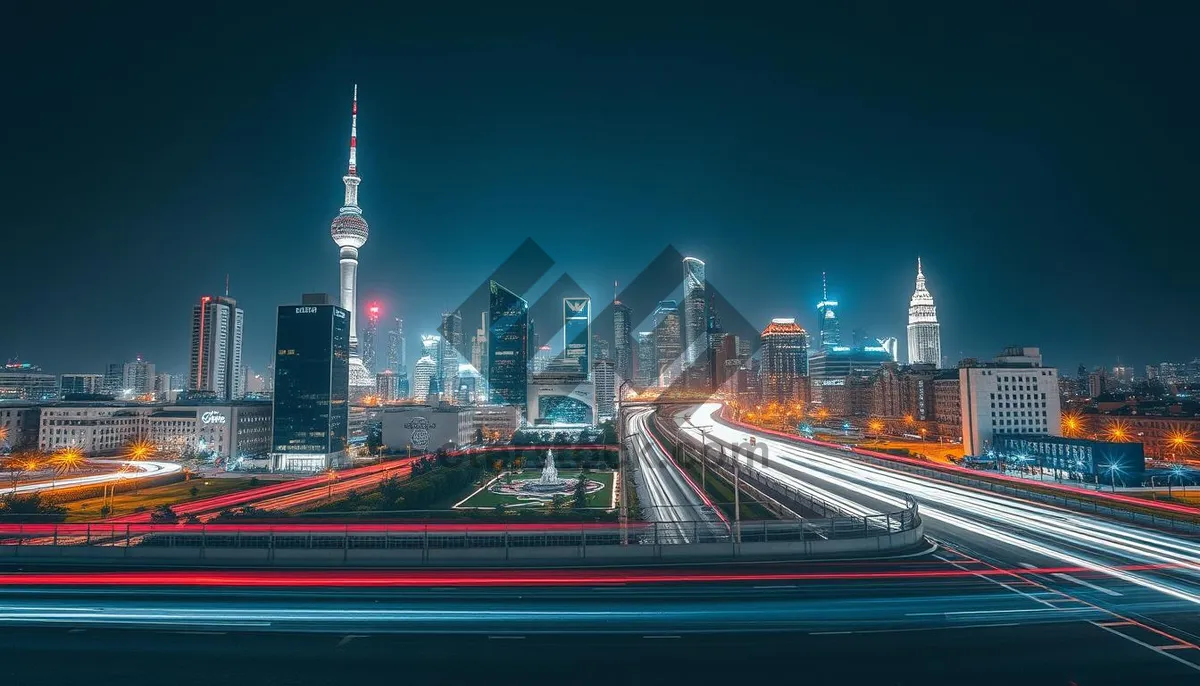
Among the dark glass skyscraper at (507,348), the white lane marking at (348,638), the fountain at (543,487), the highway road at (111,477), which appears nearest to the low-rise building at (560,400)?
the dark glass skyscraper at (507,348)

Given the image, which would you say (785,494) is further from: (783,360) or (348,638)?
(783,360)

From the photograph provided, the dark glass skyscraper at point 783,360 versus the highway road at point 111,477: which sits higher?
the dark glass skyscraper at point 783,360

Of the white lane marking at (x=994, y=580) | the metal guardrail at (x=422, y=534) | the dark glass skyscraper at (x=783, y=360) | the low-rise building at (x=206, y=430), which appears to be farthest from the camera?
the dark glass skyscraper at (x=783, y=360)

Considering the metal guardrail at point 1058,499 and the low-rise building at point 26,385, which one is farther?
the low-rise building at point 26,385

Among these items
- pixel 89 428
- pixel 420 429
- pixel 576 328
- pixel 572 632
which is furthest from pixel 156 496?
pixel 576 328

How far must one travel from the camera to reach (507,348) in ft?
525

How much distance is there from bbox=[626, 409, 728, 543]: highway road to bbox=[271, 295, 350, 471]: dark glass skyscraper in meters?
46.2

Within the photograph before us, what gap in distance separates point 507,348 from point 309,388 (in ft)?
273

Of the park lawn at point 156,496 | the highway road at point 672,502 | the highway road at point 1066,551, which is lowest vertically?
the park lawn at point 156,496

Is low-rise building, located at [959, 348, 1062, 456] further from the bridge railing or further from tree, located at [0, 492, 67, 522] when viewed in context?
tree, located at [0, 492, 67, 522]

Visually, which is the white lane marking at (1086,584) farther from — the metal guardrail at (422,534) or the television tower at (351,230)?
the television tower at (351,230)

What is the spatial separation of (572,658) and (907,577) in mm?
13155

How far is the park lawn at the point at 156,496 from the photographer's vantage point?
36.4 m

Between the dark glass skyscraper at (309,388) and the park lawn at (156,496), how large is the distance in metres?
19.5
